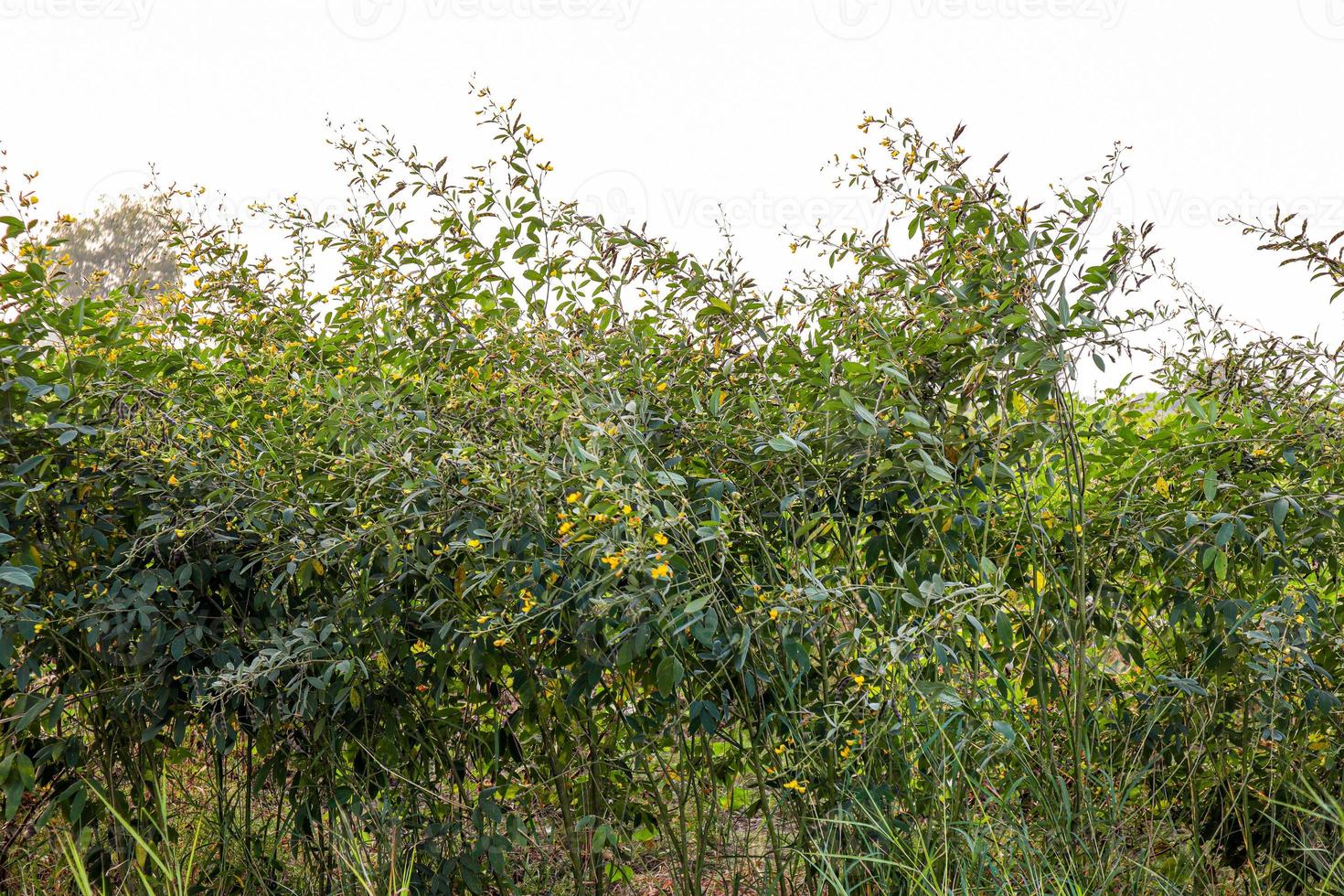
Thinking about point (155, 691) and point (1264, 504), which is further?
point (155, 691)

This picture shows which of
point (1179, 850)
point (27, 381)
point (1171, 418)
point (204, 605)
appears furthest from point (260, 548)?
point (1179, 850)

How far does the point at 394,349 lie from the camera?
2.65 meters

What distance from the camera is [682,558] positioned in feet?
6.97

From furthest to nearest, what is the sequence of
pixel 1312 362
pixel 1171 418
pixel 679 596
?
pixel 1171 418, pixel 1312 362, pixel 679 596

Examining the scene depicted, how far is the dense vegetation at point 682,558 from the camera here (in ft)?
7.16

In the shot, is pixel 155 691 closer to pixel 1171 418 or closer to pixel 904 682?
pixel 904 682

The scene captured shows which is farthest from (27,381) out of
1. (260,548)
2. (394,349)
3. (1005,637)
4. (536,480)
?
(1005,637)

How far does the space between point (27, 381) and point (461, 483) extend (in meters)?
1.13

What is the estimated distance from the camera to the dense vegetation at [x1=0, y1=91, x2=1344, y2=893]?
2.18 m

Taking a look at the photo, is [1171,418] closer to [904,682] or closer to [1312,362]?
[1312,362]

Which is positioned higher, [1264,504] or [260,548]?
[1264,504]

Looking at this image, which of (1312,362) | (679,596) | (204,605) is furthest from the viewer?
(204,605)

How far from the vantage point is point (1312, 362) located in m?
2.36

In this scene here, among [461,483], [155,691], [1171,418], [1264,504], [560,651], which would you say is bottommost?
[155,691]
